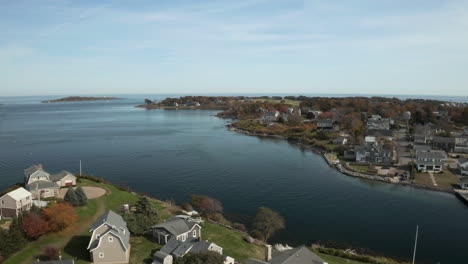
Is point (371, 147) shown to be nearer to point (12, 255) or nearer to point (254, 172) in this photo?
point (254, 172)

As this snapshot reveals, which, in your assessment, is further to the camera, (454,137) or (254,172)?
(454,137)

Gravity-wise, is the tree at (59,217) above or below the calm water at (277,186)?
above

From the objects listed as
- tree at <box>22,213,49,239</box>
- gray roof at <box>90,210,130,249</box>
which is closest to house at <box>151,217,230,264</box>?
gray roof at <box>90,210,130,249</box>

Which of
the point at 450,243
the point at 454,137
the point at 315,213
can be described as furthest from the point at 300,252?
the point at 454,137

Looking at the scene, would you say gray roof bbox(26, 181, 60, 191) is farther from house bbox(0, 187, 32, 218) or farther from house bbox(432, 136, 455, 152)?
house bbox(432, 136, 455, 152)

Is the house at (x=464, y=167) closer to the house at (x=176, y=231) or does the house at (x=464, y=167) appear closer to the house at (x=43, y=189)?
the house at (x=176, y=231)

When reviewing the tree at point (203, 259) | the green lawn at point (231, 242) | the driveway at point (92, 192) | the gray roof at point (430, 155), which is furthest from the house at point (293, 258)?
the gray roof at point (430, 155)

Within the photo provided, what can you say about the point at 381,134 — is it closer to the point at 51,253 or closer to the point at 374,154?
the point at 374,154
